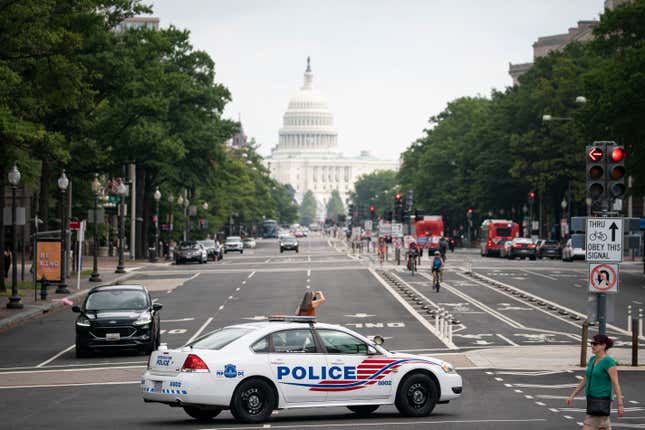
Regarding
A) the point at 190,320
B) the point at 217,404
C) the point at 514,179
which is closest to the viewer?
the point at 217,404

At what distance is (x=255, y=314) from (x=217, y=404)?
2498cm

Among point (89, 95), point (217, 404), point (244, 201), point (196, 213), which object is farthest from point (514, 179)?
point (217, 404)

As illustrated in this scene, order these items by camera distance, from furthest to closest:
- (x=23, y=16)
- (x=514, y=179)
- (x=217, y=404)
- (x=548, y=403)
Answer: (x=514, y=179)
(x=23, y=16)
(x=548, y=403)
(x=217, y=404)

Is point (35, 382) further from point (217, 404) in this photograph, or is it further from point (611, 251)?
point (611, 251)

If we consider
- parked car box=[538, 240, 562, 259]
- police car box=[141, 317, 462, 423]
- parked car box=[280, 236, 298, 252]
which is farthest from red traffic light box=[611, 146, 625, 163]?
parked car box=[280, 236, 298, 252]

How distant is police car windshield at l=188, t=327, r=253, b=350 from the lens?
20062 millimetres

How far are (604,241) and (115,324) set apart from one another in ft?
36.9

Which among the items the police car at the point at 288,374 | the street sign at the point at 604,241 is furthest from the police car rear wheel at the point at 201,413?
the street sign at the point at 604,241

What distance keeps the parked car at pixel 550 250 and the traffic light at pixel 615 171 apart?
3070 inches

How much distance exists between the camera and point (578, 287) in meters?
58.8

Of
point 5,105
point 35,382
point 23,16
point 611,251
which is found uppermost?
point 23,16

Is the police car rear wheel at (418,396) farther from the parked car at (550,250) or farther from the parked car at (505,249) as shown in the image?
the parked car at (550,250)

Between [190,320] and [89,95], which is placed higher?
[89,95]

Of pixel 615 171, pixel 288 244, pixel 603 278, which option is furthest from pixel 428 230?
pixel 615 171
